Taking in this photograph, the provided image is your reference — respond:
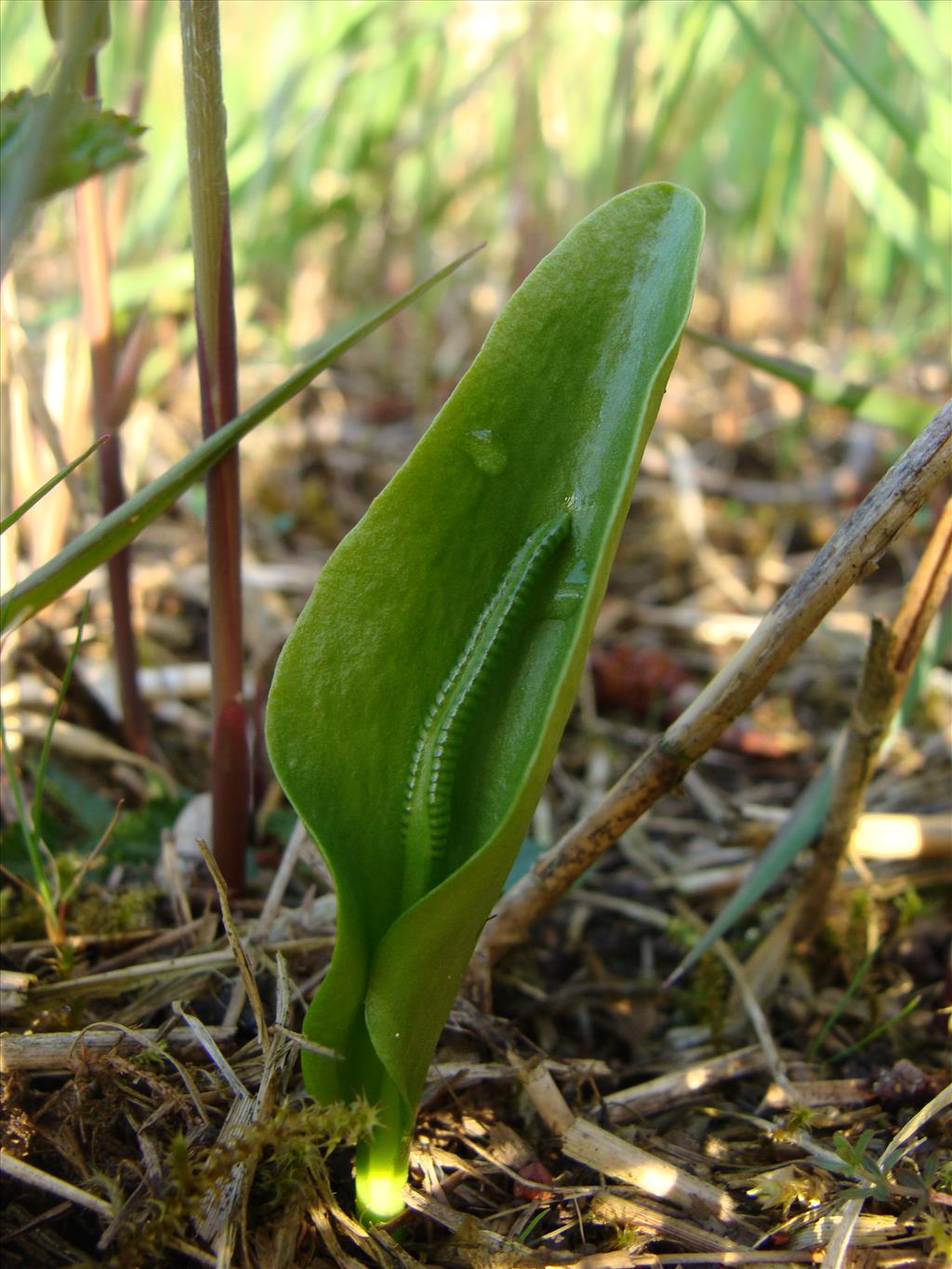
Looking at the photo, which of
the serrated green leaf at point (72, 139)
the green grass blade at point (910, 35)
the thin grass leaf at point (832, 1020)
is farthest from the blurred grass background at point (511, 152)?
the thin grass leaf at point (832, 1020)

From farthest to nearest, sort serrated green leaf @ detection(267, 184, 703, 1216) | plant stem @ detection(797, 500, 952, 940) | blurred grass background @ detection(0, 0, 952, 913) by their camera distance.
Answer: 1. blurred grass background @ detection(0, 0, 952, 913)
2. plant stem @ detection(797, 500, 952, 940)
3. serrated green leaf @ detection(267, 184, 703, 1216)

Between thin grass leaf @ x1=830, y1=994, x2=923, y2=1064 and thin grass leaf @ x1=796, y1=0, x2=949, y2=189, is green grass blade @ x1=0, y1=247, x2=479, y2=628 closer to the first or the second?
thin grass leaf @ x1=796, y1=0, x2=949, y2=189

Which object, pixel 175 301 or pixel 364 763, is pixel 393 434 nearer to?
pixel 175 301

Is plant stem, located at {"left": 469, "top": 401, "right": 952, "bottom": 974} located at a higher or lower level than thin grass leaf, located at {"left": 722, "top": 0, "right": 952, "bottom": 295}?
lower

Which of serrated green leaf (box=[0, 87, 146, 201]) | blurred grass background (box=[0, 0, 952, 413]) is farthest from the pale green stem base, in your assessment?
blurred grass background (box=[0, 0, 952, 413])

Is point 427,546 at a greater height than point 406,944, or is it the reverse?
point 427,546

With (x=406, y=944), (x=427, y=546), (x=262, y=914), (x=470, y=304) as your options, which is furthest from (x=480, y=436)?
(x=470, y=304)
